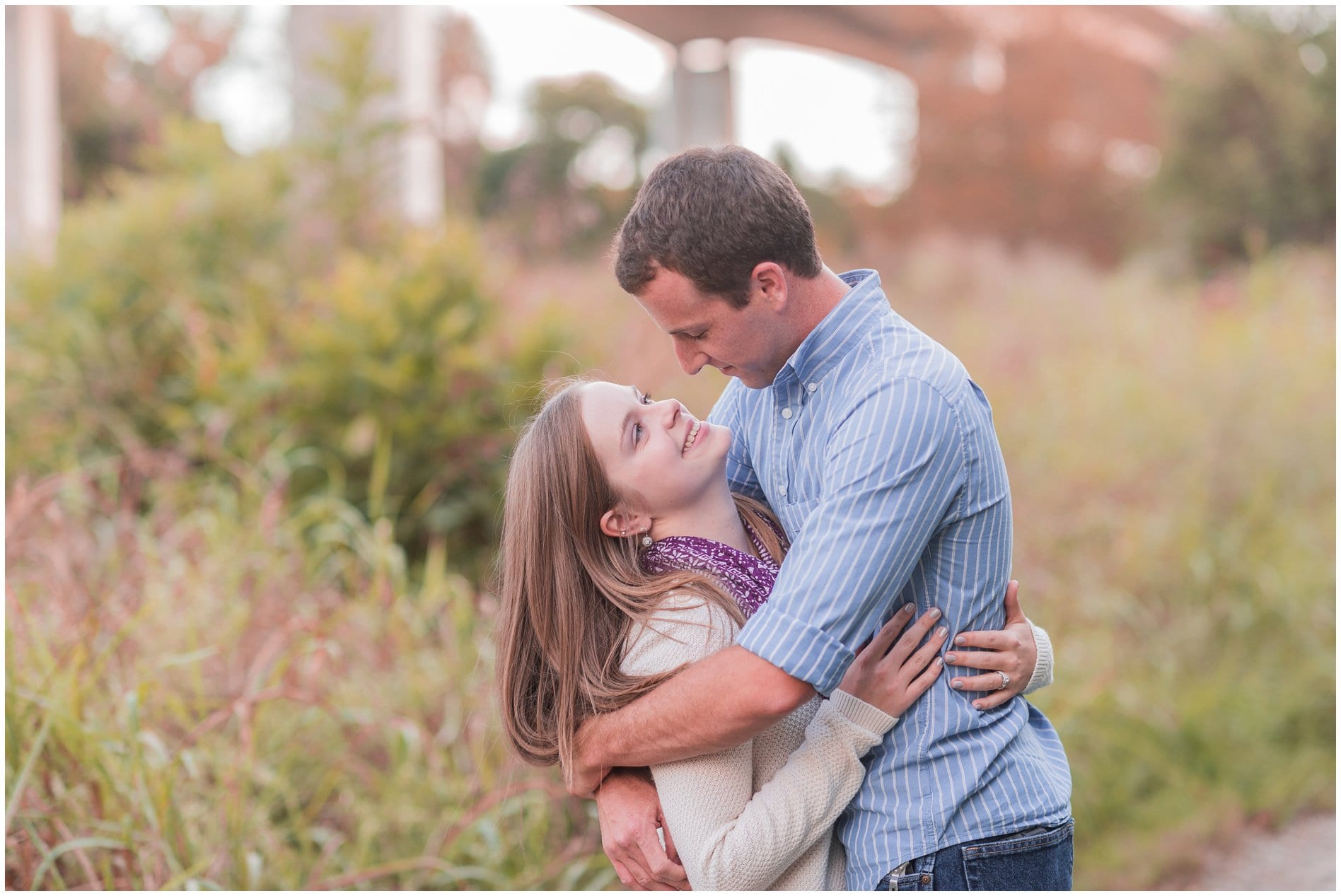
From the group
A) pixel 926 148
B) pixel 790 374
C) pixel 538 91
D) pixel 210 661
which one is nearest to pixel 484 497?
pixel 210 661

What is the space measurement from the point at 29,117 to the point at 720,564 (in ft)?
39.0

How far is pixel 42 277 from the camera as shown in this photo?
6262 mm

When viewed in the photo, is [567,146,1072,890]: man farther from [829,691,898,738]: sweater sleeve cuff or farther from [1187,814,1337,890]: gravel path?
[1187,814,1337,890]: gravel path

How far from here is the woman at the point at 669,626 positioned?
75.5 inches

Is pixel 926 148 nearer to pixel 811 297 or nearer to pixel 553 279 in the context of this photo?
pixel 553 279

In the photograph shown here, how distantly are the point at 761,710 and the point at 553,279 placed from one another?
20.4 feet

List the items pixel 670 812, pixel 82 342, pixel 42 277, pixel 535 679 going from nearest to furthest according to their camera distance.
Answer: pixel 670 812, pixel 535 679, pixel 82 342, pixel 42 277

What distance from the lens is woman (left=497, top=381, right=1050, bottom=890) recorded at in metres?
1.92

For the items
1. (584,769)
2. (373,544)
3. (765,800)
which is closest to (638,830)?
(584,769)

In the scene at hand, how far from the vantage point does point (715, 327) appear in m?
1.99

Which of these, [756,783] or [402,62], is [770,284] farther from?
[402,62]

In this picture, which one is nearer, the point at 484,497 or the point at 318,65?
the point at 484,497

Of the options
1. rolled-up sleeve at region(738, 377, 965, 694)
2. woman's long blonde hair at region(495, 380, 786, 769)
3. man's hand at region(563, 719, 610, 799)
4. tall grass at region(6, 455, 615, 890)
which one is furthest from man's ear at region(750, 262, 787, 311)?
tall grass at region(6, 455, 615, 890)

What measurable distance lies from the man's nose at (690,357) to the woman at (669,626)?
0.11m
